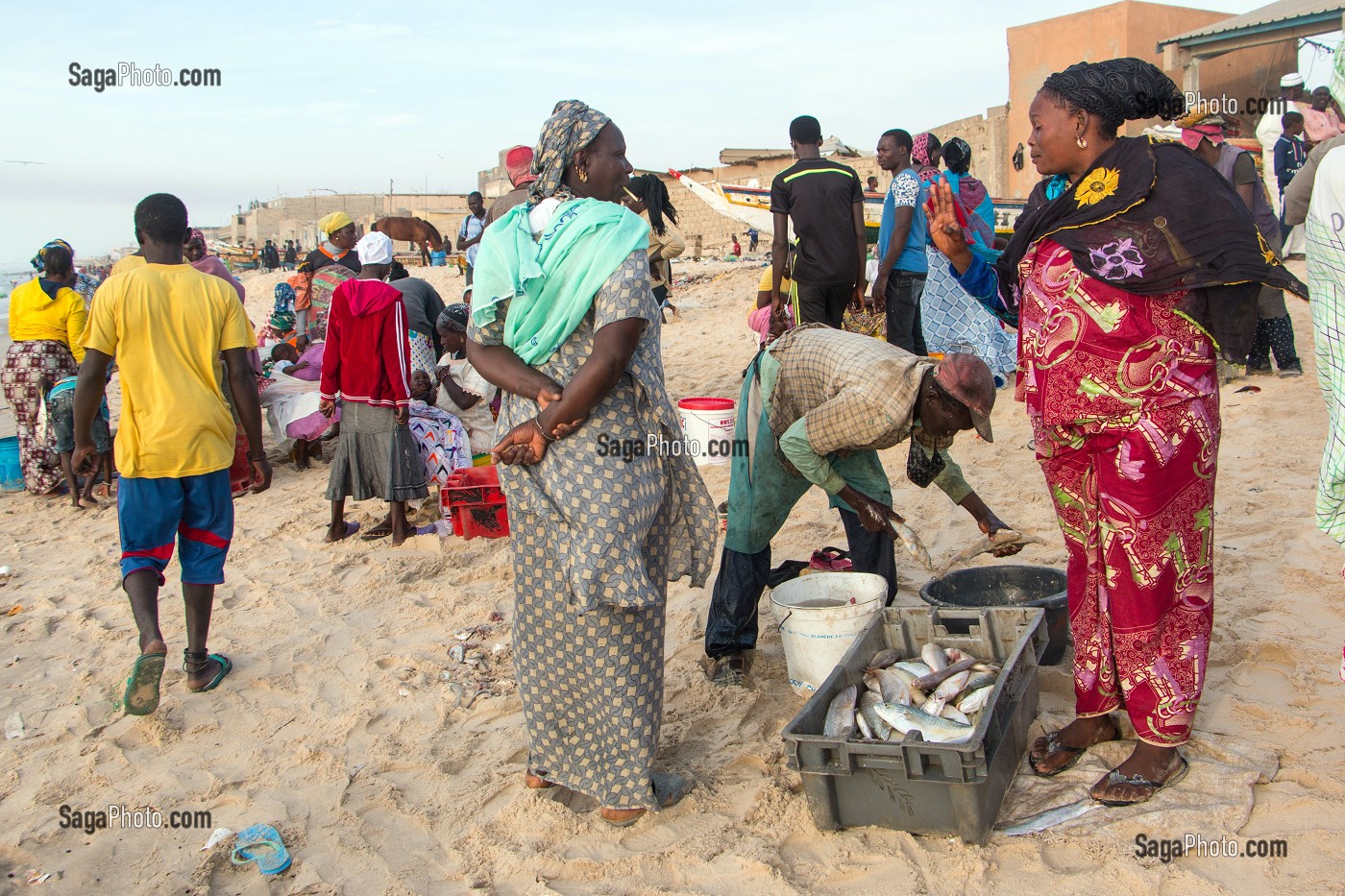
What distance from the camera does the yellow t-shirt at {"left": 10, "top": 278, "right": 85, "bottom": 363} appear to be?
22.8 ft

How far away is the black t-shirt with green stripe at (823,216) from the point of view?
645 centimetres

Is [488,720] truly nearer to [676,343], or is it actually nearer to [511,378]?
[511,378]

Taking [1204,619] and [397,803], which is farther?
[397,803]

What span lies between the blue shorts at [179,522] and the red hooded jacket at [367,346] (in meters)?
1.71

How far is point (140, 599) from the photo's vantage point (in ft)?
12.3

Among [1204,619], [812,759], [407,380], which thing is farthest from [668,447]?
[407,380]

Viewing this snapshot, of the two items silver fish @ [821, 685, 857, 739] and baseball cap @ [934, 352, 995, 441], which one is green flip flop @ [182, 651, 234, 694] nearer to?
silver fish @ [821, 685, 857, 739]

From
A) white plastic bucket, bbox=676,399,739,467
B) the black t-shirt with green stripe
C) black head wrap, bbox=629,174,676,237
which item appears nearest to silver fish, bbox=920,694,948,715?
white plastic bucket, bbox=676,399,739,467

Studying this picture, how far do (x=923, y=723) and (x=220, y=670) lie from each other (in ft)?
9.47

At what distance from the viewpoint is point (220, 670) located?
4035 millimetres

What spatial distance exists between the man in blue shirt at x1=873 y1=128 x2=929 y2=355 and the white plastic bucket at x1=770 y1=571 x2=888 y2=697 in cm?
337

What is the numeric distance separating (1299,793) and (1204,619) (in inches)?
21.6

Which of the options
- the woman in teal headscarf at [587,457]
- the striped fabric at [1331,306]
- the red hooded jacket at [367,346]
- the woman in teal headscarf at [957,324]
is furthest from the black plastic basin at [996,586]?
the woman in teal headscarf at [957,324]

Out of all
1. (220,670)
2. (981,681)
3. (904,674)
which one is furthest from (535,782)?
(220,670)
